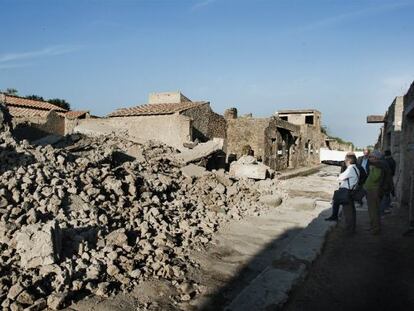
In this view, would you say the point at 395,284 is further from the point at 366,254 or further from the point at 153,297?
the point at 153,297

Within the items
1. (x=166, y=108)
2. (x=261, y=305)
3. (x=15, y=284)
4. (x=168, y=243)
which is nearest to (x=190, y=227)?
(x=168, y=243)

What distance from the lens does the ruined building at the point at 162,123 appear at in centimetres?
1442

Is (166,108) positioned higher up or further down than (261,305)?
higher up

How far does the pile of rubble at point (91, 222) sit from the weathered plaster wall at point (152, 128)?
5250mm

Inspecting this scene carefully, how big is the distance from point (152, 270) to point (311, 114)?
30696 millimetres

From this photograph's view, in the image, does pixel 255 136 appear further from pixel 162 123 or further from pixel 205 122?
pixel 162 123

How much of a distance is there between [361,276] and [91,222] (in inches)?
145

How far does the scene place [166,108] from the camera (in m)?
16.3

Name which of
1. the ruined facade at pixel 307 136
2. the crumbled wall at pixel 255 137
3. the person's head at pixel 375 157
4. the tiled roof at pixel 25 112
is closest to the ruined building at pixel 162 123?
the crumbled wall at pixel 255 137

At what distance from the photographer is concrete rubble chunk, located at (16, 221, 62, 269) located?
12.9 feet

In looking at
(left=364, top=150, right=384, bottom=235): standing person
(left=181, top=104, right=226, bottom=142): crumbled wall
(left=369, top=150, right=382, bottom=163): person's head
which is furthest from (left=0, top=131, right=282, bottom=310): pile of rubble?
(left=181, top=104, right=226, bottom=142): crumbled wall

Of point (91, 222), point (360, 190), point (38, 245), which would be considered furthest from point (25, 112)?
point (360, 190)

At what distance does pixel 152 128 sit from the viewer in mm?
15148

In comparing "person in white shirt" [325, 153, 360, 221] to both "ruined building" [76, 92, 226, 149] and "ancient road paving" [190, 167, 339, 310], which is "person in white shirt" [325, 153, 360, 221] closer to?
"ancient road paving" [190, 167, 339, 310]
